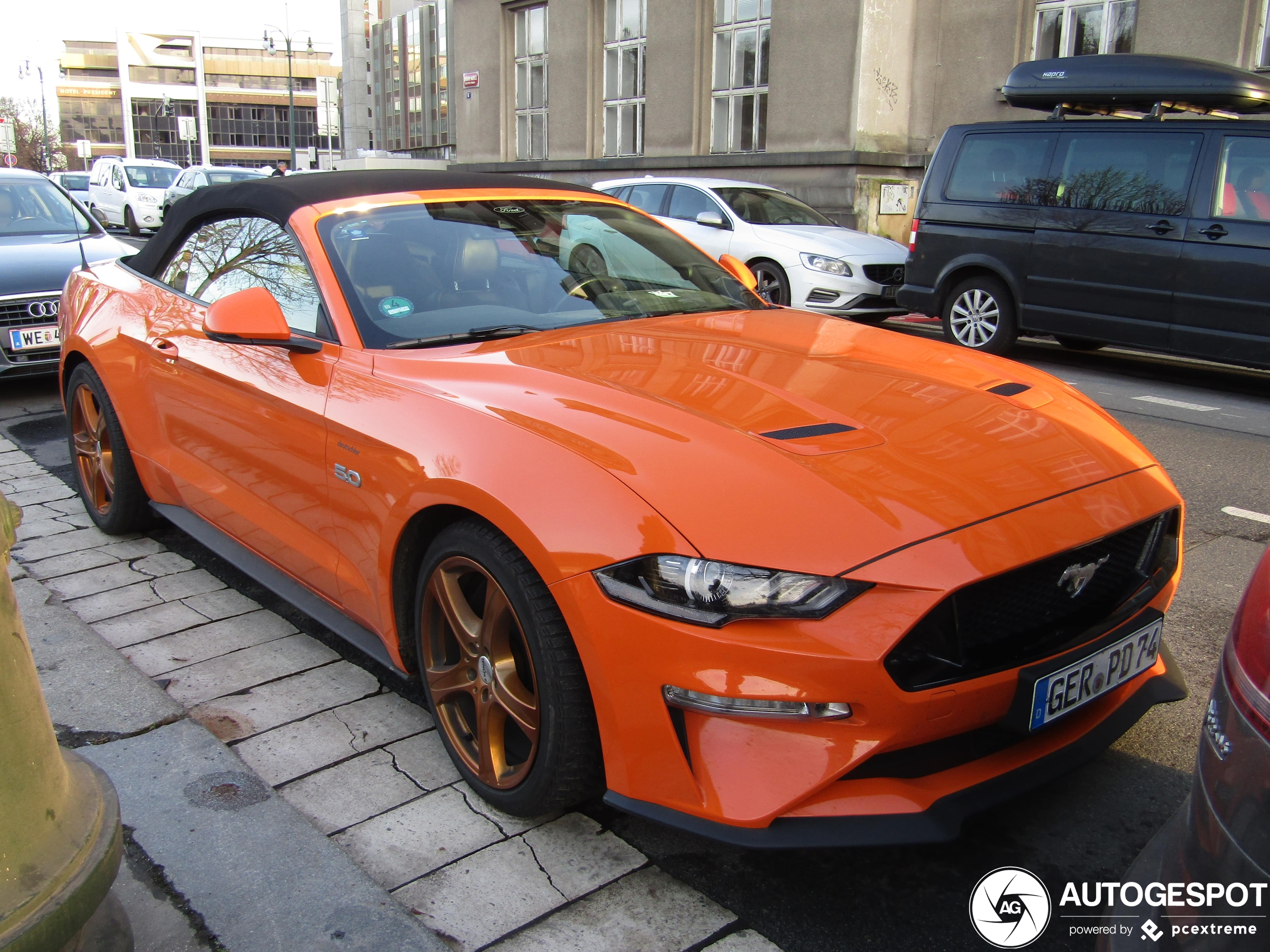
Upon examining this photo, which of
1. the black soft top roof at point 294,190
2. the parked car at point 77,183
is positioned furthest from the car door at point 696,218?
the parked car at point 77,183

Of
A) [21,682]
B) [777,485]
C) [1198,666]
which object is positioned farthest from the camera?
[1198,666]

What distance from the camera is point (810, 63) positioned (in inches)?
700

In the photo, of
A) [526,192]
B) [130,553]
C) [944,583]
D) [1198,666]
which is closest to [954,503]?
[944,583]

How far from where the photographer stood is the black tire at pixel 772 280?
1087cm

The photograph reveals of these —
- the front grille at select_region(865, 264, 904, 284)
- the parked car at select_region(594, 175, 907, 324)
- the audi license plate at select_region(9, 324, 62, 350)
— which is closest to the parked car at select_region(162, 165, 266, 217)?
the parked car at select_region(594, 175, 907, 324)

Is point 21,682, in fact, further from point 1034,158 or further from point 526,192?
point 1034,158

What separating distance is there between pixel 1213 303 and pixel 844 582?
24.0 feet

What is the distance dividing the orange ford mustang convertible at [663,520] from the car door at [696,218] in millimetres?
7962

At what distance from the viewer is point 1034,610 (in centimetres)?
213

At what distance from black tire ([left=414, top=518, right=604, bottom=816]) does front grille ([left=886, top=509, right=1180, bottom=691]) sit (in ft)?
2.19

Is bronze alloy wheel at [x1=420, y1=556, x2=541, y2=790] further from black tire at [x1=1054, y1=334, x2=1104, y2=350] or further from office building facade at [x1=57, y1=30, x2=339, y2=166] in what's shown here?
office building facade at [x1=57, y1=30, x2=339, y2=166]

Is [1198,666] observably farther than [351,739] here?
Yes

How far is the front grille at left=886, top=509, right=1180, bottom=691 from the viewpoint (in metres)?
1.97

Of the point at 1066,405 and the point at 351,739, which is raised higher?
the point at 1066,405
